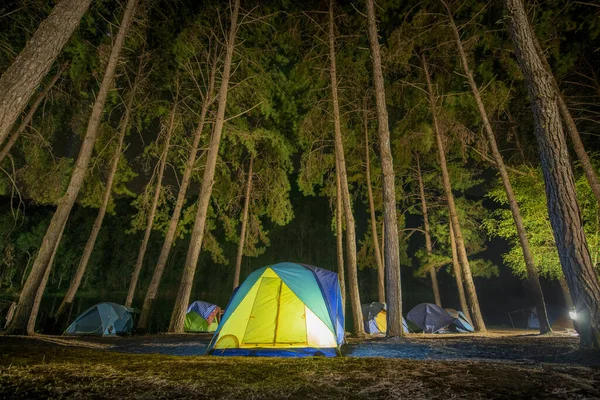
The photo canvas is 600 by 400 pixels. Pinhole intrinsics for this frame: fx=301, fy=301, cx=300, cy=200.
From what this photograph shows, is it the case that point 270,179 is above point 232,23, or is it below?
below

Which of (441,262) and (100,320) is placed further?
(441,262)

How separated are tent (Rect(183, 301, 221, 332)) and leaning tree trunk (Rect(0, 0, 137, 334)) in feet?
23.4

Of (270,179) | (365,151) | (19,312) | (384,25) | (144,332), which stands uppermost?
(384,25)

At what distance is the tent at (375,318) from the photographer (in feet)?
44.4

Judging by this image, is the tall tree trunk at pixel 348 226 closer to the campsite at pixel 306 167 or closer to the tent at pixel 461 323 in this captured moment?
the campsite at pixel 306 167

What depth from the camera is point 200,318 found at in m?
13.9

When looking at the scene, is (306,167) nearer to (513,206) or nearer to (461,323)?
(513,206)

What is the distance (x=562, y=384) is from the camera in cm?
251

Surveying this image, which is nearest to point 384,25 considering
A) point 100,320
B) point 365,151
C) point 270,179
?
point 365,151

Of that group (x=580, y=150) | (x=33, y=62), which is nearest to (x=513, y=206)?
(x=580, y=150)

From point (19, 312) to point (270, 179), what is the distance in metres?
10.1

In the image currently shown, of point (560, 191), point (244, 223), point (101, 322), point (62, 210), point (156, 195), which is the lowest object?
point (101, 322)

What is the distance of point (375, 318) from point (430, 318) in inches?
122

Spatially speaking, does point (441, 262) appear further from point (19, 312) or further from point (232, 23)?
point (19, 312)
